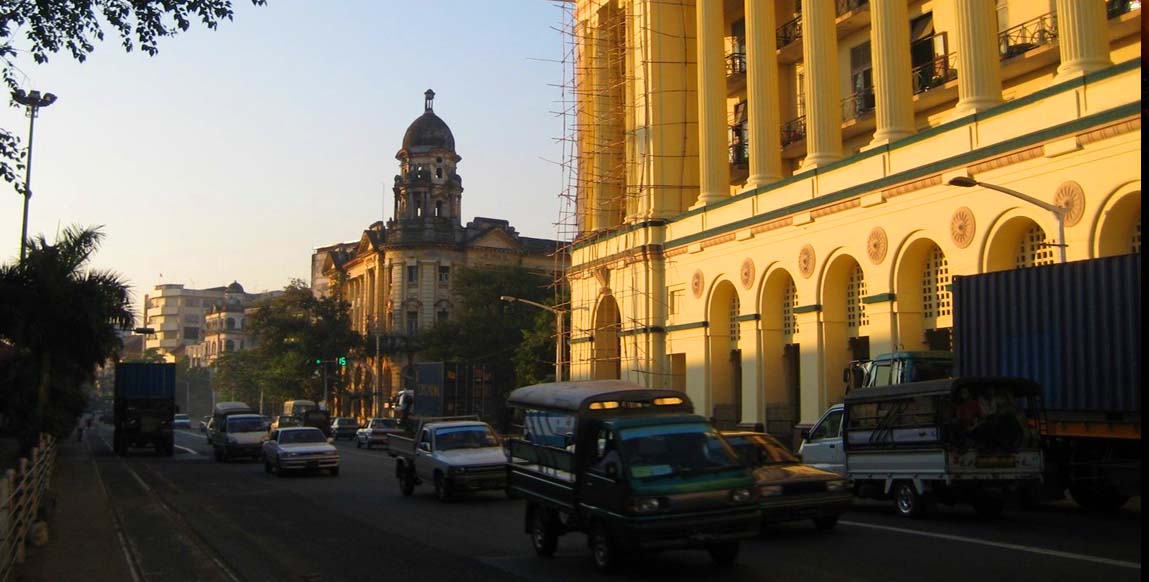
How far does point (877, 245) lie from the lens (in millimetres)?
31125

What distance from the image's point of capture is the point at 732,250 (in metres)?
38.6

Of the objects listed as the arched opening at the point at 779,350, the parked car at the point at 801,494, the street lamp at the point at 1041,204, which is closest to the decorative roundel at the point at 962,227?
the street lamp at the point at 1041,204

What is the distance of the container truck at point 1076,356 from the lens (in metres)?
17.0

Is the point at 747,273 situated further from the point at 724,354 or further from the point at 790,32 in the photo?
the point at 790,32

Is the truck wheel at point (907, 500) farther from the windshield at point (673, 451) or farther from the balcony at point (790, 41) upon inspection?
the balcony at point (790, 41)

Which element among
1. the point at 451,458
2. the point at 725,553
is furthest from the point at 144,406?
the point at 725,553

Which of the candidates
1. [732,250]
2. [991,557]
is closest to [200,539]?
[991,557]

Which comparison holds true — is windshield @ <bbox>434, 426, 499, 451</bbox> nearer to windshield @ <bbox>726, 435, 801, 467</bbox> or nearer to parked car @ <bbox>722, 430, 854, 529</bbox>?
windshield @ <bbox>726, 435, 801, 467</bbox>

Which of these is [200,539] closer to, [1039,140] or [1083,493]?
[1083,493]

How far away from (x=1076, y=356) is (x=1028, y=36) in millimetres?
16272

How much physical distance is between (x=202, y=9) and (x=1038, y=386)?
1409cm

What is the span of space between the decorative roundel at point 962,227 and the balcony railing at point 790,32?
14781 mm

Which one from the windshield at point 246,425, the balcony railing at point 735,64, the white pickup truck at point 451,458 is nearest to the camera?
the white pickup truck at point 451,458

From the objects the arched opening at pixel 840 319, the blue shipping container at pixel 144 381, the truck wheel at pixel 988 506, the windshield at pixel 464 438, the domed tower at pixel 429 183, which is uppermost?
the domed tower at pixel 429 183
